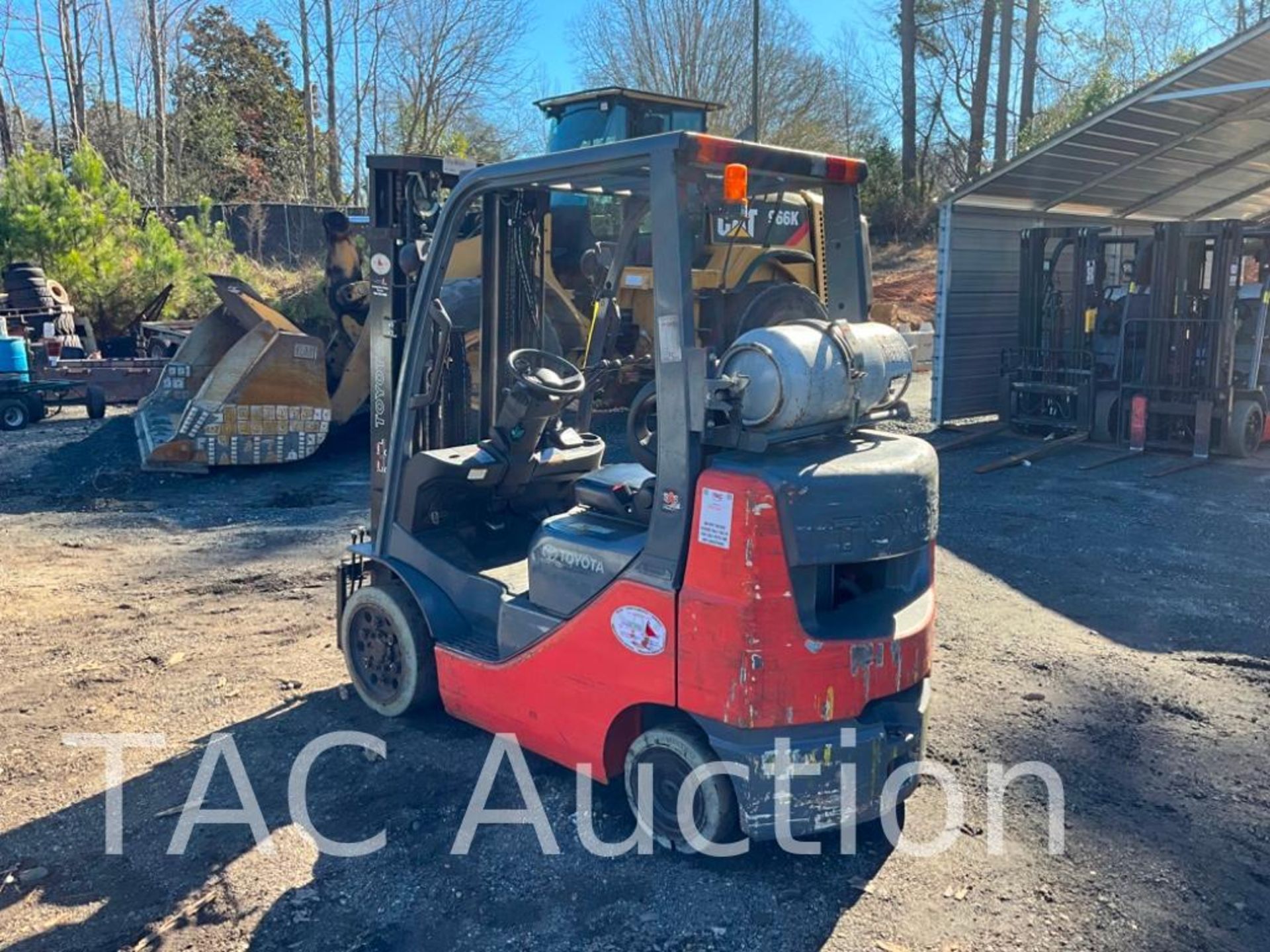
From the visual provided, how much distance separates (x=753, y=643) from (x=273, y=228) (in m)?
25.8

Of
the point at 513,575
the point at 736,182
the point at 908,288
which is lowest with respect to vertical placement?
the point at 513,575

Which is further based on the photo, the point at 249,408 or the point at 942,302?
the point at 942,302

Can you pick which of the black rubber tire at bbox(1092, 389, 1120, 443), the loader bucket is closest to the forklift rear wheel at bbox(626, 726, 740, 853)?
the loader bucket

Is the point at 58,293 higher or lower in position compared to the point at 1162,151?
lower

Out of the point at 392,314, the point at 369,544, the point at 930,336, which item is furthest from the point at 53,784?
the point at 930,336

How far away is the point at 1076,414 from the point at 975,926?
33.1 ft

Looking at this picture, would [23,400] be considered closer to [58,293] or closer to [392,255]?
[58,293]

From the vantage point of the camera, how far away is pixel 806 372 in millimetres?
3389

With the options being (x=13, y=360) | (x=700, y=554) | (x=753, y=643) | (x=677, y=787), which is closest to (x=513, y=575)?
(x=677, y=787)

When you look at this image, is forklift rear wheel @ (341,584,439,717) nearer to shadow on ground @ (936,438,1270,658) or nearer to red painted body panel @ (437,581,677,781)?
red painted body panel @ (437,581,677,781)

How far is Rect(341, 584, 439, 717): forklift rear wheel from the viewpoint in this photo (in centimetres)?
470

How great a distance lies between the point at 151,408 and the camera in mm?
11125

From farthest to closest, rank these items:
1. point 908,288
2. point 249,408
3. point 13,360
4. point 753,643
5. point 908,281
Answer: point 908,281
point 908,288
point 13,360
point 249,408
point 753,643

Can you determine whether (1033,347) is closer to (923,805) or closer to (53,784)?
(923,805)
